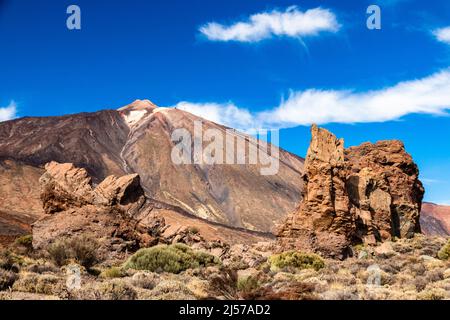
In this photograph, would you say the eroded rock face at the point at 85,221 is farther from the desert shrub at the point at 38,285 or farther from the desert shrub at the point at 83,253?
the desert shrub at the point at 38,285

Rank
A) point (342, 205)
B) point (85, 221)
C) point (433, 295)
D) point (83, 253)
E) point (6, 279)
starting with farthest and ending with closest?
point (342, 205), point (85, 221), point (83, 253), point (6, 279), point (433, 295)

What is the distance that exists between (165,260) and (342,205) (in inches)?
440

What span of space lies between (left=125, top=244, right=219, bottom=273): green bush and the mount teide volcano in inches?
3804

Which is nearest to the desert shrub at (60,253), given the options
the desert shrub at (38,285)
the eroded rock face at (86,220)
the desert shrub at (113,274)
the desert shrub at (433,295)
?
the desert shrub at (113,274)

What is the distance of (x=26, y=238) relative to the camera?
26891 mm

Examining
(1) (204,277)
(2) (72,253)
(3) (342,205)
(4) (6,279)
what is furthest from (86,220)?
(3) (342,205)

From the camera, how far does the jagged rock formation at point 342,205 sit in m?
26.2

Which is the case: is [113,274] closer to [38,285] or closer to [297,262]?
[38,285]

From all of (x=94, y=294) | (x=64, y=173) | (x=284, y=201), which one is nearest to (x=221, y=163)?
(x=284, y=201)

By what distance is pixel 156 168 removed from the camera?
161375 mm

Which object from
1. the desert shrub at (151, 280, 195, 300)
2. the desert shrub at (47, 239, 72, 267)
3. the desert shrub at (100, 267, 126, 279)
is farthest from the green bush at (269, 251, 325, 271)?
the desert shrub at (151, 280, 195, 300)

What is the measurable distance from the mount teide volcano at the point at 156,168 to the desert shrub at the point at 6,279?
340 feet

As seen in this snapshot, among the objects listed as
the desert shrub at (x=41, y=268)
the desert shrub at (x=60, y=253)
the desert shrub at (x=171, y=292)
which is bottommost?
the desert shrub at (x=171, y=292)

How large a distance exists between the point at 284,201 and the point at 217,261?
137957 mm
